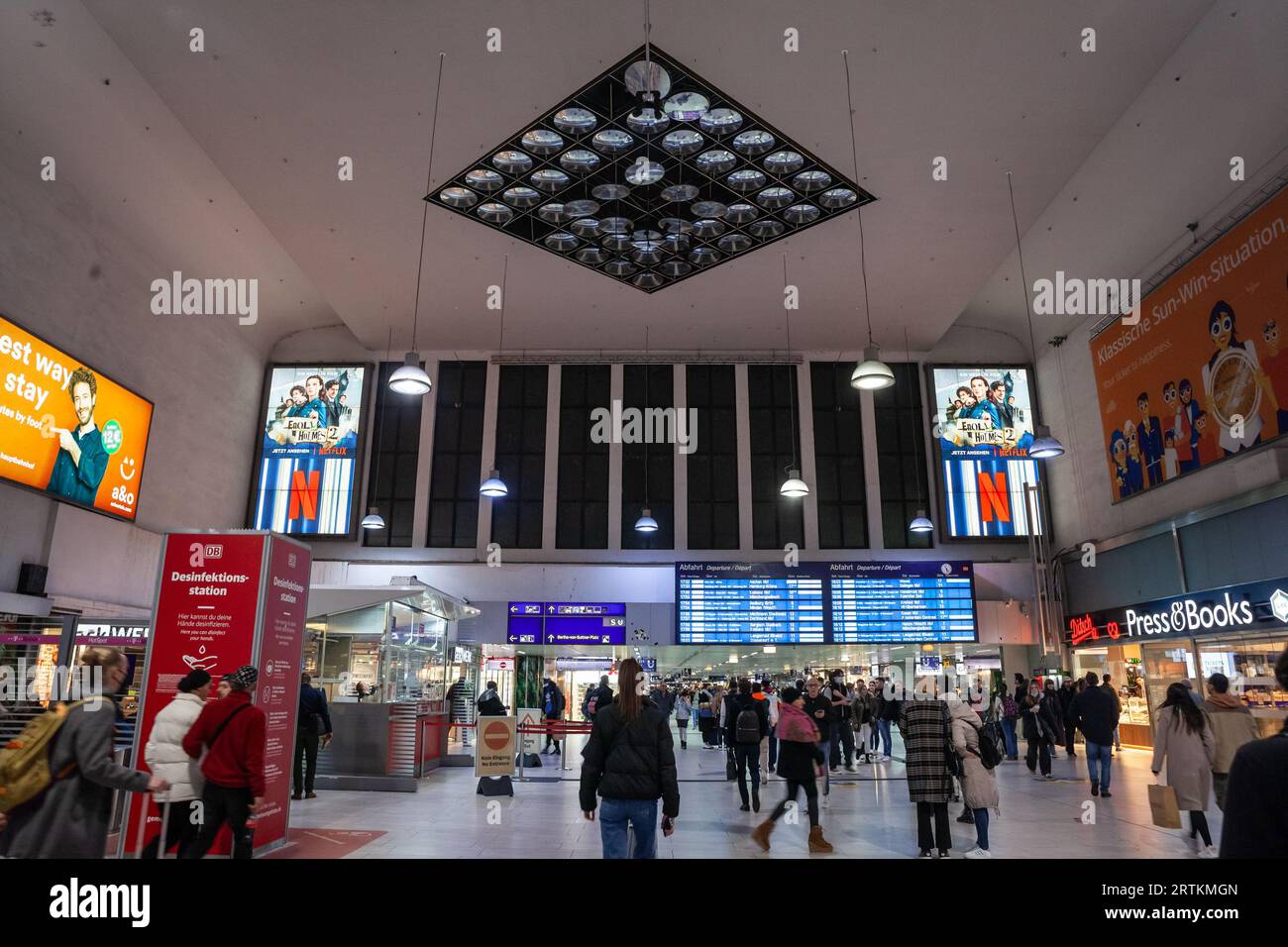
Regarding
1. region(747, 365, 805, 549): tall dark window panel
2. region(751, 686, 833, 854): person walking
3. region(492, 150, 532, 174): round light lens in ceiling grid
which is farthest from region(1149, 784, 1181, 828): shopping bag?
region(747, 365, 805, 549): tall dark window panel

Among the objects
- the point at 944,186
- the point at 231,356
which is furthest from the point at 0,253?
the point at 944,186

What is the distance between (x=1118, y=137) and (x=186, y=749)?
45.4ft

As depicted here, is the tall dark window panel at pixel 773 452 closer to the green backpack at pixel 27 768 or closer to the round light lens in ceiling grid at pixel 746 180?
the round light lens in ceiling grid at pixel 746 180

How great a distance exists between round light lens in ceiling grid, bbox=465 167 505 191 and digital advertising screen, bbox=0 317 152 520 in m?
6.77

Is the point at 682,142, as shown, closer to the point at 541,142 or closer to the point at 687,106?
the point at 687,106

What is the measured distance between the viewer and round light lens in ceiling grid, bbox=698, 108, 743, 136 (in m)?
10.6

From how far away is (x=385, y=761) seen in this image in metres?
10.6

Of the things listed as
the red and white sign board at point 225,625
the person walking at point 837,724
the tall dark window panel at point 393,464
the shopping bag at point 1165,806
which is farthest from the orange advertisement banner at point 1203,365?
the tall dark window panel at point 393,464

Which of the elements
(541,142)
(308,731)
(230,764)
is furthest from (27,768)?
(541,142)

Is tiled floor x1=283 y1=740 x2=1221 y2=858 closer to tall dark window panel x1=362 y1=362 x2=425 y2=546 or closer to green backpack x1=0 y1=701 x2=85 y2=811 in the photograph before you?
green backpack x1=0 y1=701 x2=85 y2=811

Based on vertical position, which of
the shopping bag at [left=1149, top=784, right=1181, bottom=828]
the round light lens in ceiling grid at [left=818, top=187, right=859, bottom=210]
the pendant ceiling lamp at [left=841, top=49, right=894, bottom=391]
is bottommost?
the shopping bag at [left=1149, top=784, right=1181, bottom=828]

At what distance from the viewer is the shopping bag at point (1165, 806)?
20.6 feet

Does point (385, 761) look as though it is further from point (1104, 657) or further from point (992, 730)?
point (1104, 657)

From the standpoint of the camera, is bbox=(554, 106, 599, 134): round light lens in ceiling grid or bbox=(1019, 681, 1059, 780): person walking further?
bbox=(1019, 681, 1059, 780): person walking
